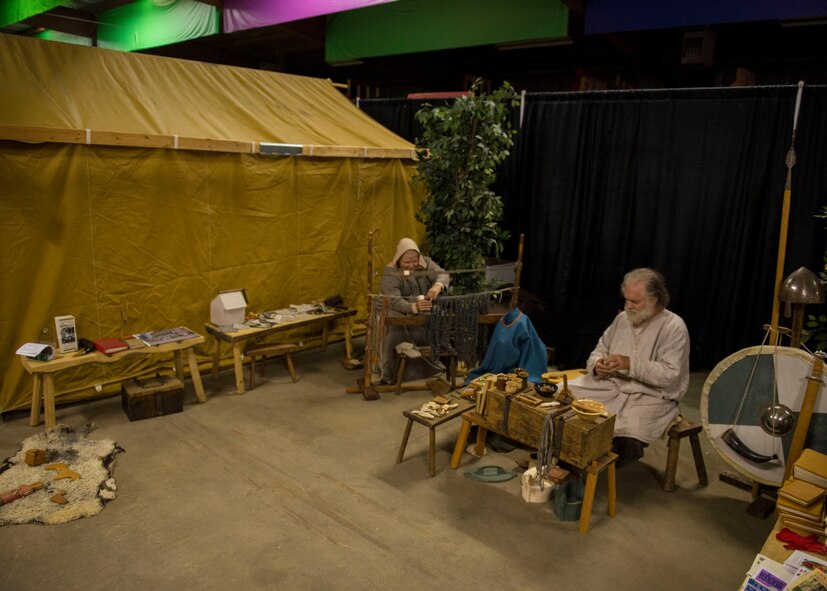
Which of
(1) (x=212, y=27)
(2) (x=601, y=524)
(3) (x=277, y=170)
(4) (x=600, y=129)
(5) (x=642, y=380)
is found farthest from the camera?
(1) (x=212, y=27)

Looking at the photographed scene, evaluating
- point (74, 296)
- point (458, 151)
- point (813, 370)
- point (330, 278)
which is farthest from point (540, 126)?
point (74, 296)

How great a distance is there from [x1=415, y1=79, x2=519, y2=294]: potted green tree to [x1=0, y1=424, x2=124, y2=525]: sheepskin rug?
9.47 feet

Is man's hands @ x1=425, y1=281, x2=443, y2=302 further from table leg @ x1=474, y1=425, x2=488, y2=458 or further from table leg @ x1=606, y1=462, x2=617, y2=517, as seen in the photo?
table leg @ x1=606, y1=462, x2=617, y2=517

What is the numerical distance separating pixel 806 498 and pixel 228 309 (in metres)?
3.97

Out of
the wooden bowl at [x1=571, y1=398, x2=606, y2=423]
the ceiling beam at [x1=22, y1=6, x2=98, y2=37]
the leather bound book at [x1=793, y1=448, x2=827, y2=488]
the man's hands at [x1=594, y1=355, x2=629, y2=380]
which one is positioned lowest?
the leather bound book at [x1=793, y1=448, x2=827, y2=488]

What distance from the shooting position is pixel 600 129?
5840 millimetres

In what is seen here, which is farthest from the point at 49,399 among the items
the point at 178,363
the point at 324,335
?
the point at 324,335

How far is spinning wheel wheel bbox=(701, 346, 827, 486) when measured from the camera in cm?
313

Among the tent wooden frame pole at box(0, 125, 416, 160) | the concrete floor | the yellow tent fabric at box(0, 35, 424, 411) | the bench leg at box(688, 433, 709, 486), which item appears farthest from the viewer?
the yellow tent fabric at box(0, 35, 424, 411)

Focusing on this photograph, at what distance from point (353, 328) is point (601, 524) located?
12.1 ft

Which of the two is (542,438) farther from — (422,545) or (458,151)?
(458,151)

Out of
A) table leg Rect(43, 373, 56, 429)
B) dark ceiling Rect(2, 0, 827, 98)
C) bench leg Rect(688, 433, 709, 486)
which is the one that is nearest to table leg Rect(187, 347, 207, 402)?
table leg Rect(43, 373, 56, 429)

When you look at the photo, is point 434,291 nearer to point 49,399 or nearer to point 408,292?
point 408,292

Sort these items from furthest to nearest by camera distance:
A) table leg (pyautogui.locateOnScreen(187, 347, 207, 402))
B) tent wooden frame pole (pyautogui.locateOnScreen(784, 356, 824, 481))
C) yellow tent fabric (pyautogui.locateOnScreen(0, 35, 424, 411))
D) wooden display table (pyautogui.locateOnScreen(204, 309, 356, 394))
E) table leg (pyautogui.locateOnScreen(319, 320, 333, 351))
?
table leg (pyautogui.locateOnScreen(319, 320, 333, 351))
wooden display table (pyautogui.locateOnScreen(204, 309, 356, 394))
table leg (pyautogui.locateOnScreen(187, 347, 207, 402))
yellow tent fabric (pyautogui.locateOnScreen(0, 35, 424, 411))
tent wooden frame pole (pyautogui.locateOnScreen(784, 356, 824, 481))
